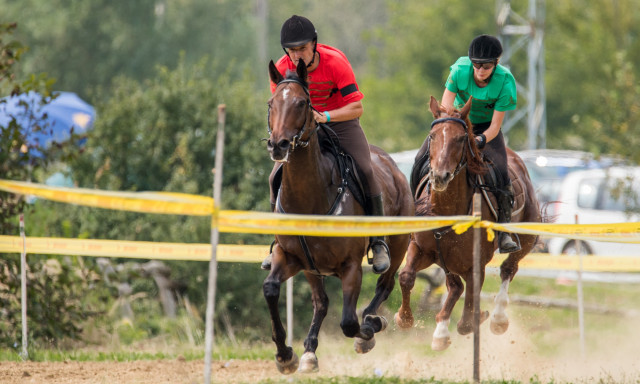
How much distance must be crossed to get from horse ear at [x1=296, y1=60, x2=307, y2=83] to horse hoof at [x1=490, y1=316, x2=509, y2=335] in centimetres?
392

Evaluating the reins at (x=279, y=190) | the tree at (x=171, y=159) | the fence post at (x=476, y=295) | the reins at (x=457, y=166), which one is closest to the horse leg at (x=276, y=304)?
the reins at (x=279, y=190)

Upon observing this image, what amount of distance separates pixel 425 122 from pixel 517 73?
562cm

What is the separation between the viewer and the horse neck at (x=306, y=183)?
25.2ft

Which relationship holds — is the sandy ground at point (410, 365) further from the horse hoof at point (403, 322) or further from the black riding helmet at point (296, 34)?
the black riding helmet at point (296, 34)

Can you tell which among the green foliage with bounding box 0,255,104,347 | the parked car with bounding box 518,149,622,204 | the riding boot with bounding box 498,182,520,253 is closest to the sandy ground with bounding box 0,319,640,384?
the riding boot with bounding box 498,182,520,253

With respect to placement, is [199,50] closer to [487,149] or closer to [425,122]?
[425,122]

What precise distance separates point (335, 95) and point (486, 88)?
1.89 m

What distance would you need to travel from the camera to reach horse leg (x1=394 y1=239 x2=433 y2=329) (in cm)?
927

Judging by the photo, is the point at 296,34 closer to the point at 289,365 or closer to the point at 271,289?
the point at 271,289

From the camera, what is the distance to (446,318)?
31.6 ft

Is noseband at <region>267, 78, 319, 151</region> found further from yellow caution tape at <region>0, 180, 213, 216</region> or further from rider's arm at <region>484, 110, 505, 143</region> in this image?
rider's arm at <region>484, 110, 505, 143</region>

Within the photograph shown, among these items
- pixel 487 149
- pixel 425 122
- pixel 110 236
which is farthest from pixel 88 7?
pixel 487 149

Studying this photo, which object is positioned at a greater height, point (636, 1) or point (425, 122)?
point (636, 1)

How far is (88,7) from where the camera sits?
138 ft
